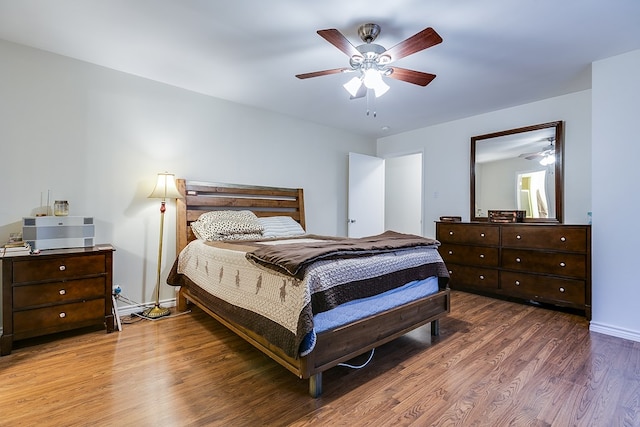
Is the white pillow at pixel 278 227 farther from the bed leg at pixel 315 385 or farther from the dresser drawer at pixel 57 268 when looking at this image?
the bed leg at pixel 315 385

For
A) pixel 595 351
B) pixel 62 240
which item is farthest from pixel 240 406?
pixel 595 351

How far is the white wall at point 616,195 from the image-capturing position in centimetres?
261

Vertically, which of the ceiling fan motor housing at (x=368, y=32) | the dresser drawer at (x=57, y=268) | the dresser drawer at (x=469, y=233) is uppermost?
the ceiling fan motor housing at (x=368, y=32)

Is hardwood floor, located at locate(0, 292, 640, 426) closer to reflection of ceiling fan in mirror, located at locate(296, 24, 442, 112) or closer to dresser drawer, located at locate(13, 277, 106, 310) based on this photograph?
dresser drawer, located at locate(13, 277, 106, 310)

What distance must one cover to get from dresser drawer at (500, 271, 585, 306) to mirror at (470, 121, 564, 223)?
2.48 ft

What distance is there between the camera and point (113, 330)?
8.79ft

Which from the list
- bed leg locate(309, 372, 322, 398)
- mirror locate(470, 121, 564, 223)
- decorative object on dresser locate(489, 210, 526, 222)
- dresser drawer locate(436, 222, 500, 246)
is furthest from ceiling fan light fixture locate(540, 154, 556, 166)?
bed leg locate(309, 372, 322, 398)

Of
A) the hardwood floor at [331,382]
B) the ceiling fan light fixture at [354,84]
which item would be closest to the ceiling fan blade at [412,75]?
the ceiling fan light fixture at [354,84]

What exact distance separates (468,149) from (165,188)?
13.0 feet

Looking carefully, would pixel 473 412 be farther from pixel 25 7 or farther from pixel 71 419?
pixel 25 7

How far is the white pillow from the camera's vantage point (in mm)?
3512

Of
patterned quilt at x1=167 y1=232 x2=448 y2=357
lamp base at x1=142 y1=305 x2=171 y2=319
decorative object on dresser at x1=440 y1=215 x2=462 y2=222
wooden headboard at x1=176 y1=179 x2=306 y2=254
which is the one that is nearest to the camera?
patterned quilt at x1=167 y1=232 x2=448 y2=357

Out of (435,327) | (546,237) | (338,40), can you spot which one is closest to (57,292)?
(338,40)

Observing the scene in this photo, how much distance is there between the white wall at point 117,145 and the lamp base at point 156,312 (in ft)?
0.63
